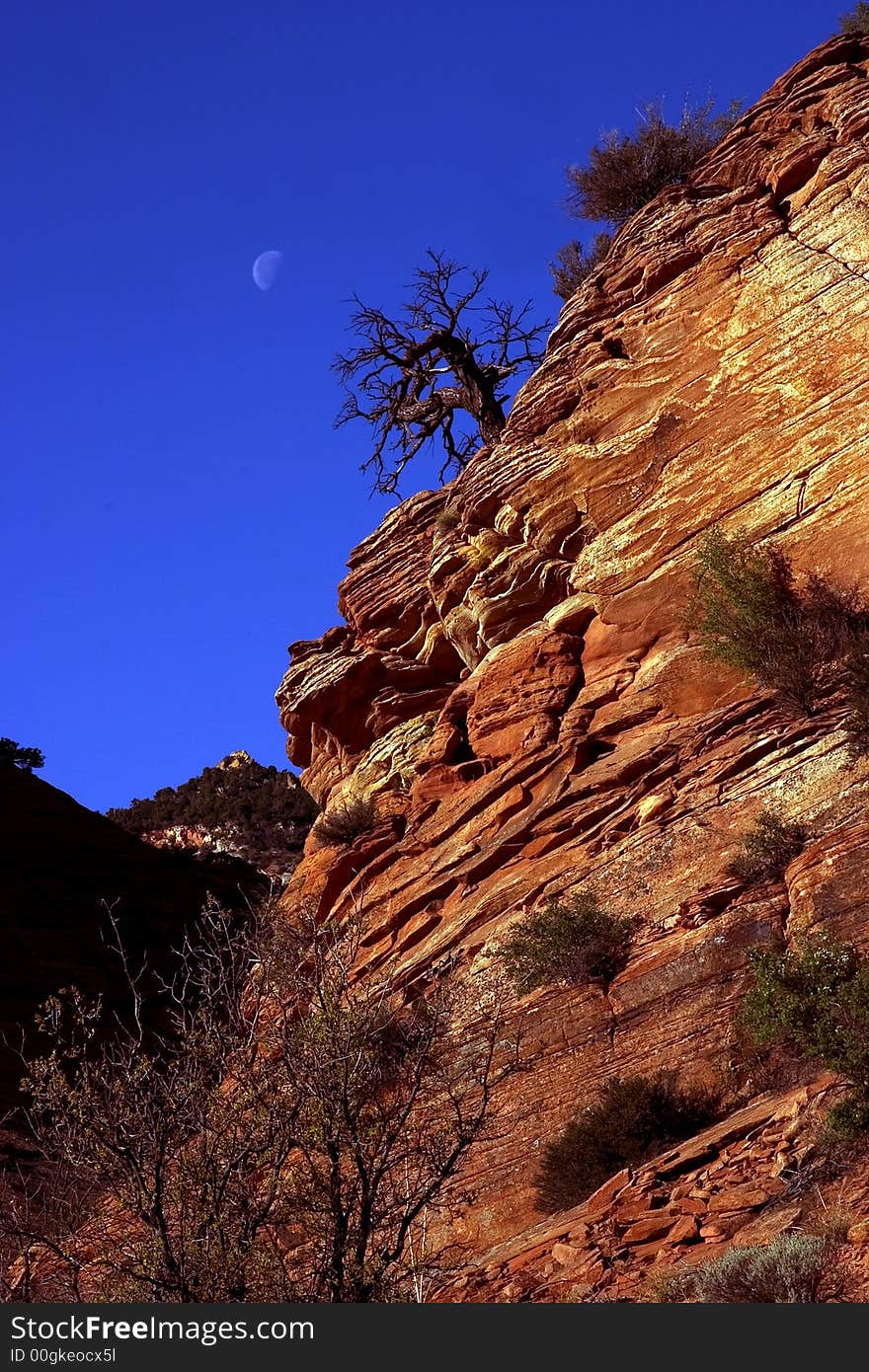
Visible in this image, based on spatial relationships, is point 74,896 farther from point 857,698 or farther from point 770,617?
point 857,698

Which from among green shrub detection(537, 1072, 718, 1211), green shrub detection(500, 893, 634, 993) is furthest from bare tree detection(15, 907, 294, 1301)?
green shrub detection(500, 893, 634, 993)

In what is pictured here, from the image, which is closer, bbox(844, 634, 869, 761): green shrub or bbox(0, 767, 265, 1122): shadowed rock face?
bbox(844, 634, 869, 761): green shrub

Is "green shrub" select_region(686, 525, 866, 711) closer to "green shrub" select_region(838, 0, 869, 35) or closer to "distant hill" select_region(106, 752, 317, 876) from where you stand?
"green shrub" select_region(838, 0, 869, 35)

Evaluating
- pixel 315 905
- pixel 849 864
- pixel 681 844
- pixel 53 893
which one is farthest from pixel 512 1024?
pixel 53 893

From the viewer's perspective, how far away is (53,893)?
26828 millimetres

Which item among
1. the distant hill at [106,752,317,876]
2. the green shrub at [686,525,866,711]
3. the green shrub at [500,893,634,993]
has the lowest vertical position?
the green shrub at [500,893,634,993]

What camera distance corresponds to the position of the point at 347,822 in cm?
2002

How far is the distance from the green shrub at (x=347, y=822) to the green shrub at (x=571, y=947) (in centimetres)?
610

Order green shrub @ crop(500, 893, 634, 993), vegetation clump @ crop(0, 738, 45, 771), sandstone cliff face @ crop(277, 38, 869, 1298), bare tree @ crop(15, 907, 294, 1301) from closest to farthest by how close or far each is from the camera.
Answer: bare tree @ crop(15, 907, 294, 1301), sandstone cliff face @ crop(277, 38, 869, 1298), green shrub @ crop(500, 893, 634, 993), vegetation clump @ crop(0, 738, 45, 771)

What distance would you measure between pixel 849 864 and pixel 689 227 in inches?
457

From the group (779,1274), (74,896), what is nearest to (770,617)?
(779,1274)

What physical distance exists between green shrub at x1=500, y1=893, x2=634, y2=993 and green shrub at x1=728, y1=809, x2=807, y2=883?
1422 mm

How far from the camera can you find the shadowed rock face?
23.3m

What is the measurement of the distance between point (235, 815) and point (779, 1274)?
3778 cm
